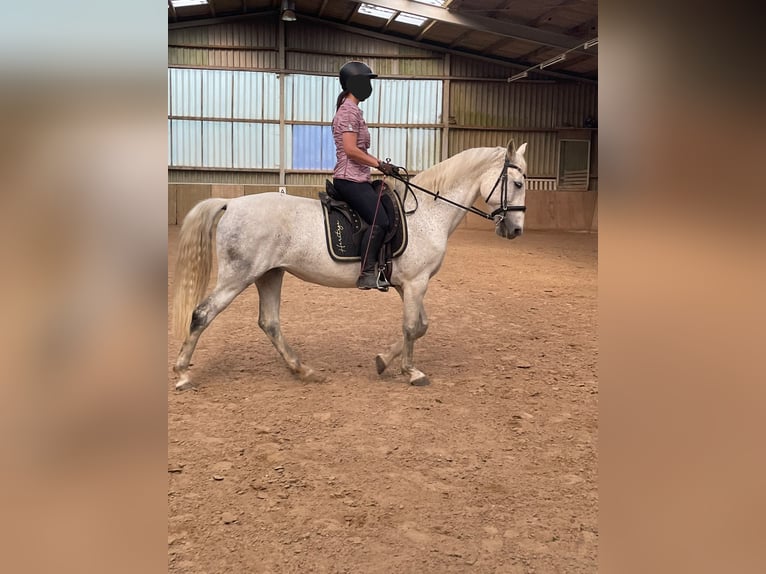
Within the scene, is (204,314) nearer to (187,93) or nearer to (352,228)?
(352,228)

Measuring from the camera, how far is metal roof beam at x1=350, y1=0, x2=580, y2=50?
37.1 ft

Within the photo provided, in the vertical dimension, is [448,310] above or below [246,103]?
below

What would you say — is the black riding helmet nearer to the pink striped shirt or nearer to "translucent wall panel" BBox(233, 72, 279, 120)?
the pink striped shirt

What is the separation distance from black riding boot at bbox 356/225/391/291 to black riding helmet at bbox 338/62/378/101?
78 cm

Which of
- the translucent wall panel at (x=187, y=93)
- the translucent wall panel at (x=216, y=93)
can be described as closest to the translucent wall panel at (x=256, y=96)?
the translucent wall panel at (x=216, y=93)

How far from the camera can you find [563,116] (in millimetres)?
15125

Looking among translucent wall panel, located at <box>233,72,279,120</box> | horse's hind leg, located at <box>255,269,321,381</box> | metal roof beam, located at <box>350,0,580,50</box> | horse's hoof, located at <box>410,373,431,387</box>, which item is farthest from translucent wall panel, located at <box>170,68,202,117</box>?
horse's hoof, located at <box>410,373,431,387</box>

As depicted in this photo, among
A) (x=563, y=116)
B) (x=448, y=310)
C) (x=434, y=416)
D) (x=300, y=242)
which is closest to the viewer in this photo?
(x=434, y=416)
